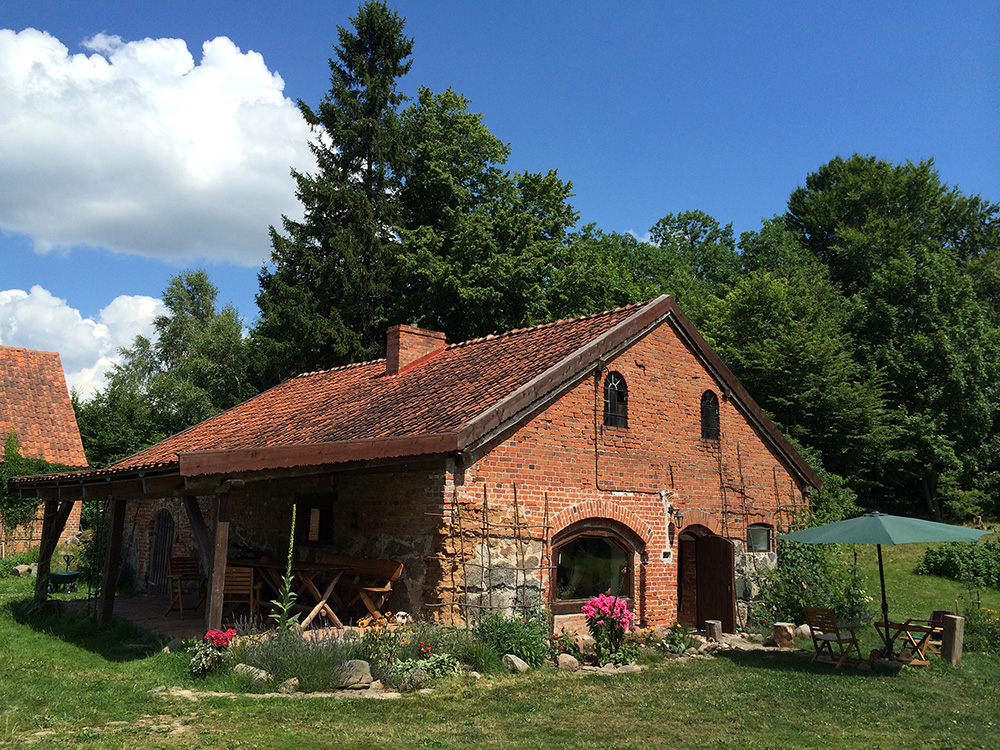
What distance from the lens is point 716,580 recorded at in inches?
559

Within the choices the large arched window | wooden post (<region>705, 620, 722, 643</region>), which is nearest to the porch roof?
the large arched window

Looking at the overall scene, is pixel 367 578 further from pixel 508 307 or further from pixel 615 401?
pixel 508 307

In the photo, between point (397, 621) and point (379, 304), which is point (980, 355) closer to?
point (379, 304)

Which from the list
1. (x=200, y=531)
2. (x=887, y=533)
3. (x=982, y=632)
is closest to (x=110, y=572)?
(x=200, y=531)

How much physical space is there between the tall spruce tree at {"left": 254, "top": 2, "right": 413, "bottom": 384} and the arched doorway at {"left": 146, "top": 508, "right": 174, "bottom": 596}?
932 cm

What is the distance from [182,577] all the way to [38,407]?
15348mm

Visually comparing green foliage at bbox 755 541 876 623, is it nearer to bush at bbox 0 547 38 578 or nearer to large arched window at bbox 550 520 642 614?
large arched window at bbox 550 520 642 614

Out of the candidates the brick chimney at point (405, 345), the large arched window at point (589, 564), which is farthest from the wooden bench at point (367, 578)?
the brick chimney at point (405, 345)

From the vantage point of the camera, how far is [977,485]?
28578 mm

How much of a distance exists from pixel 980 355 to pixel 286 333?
86.4 ft

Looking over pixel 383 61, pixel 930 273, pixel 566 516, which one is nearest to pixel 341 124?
pixel 383 61

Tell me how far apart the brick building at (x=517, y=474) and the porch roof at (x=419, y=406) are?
38 millimetres

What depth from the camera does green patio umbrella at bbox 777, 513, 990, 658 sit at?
1062 centimetres

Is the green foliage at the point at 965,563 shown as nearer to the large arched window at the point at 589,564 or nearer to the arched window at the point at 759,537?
the arched window at the point at 759,537
